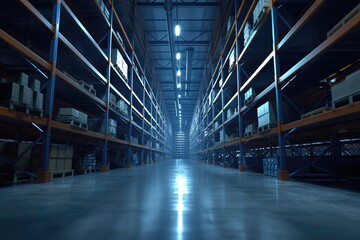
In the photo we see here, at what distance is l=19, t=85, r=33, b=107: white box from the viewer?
469 centimetres

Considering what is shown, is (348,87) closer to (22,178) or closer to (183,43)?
(22,178)

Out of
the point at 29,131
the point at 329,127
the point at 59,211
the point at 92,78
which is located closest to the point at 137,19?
the point at 92,78

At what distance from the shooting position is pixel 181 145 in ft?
155

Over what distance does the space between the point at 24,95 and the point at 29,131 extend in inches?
78.2

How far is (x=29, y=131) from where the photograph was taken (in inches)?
247

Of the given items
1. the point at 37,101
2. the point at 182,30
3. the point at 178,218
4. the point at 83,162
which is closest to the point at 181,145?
the point at 182,30

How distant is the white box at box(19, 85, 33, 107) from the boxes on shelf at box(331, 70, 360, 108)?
6377 millimetres

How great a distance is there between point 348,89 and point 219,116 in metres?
12.6

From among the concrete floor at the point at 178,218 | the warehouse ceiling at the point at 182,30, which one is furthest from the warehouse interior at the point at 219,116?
the warehouse ceiling at the point at 182,30

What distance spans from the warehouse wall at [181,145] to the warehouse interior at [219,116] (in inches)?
1218

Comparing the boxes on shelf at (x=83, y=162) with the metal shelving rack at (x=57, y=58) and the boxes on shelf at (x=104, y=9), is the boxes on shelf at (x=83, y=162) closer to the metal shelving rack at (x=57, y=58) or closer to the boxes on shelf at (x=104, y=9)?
the metal shelving rack at (x=57, y=58)

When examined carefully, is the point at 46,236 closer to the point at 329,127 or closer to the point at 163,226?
the point at 163,226

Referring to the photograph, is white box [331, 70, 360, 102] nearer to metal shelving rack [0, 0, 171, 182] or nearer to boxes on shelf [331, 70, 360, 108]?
boxes on shelf [331, 70, 360, 108]

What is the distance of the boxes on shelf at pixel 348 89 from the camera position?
12.6 ft
